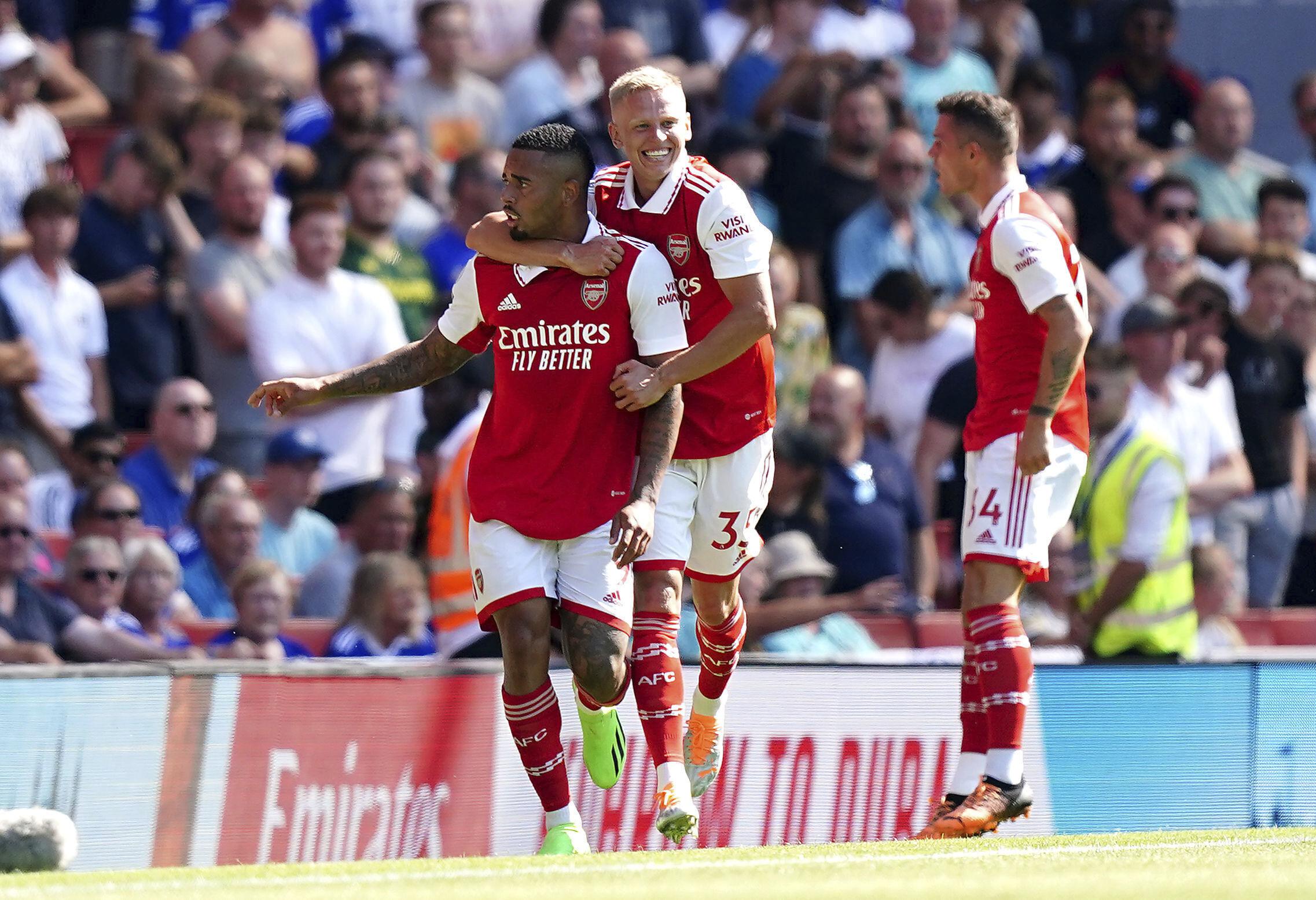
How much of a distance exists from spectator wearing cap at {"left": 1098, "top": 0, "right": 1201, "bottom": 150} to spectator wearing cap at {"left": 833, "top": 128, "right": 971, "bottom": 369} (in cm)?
309

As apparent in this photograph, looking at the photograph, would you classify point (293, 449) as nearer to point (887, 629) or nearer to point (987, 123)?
point (887, 629)

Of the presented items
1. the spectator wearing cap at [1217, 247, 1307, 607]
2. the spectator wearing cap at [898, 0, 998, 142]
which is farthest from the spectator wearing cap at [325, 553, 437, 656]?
the spectator wearing cap at [898, 0, 998, 142]

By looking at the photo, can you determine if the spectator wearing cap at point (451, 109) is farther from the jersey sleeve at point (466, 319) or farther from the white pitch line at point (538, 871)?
the white pitch line at point (538, 871)

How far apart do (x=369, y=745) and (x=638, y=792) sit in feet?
3.47

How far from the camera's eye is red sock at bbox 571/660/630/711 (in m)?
6.64

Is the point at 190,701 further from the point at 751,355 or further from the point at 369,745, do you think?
the point at 751,355

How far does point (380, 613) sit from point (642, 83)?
3511 millimetres

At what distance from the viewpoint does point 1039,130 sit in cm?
1388

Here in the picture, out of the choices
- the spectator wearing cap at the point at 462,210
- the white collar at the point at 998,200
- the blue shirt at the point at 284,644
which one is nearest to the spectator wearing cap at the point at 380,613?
the blue shirt at the point at 284,644

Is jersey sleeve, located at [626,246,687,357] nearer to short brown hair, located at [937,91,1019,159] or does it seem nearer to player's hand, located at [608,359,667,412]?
player's hand, located at [608,359,667,412]

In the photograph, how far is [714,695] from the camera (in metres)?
7.36

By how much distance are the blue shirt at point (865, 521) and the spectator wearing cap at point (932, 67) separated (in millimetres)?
3629

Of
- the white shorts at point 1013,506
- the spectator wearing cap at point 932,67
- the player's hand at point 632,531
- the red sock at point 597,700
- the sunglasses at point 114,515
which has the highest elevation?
the spectator wearing cap at point 932,67

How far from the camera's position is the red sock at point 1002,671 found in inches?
271
